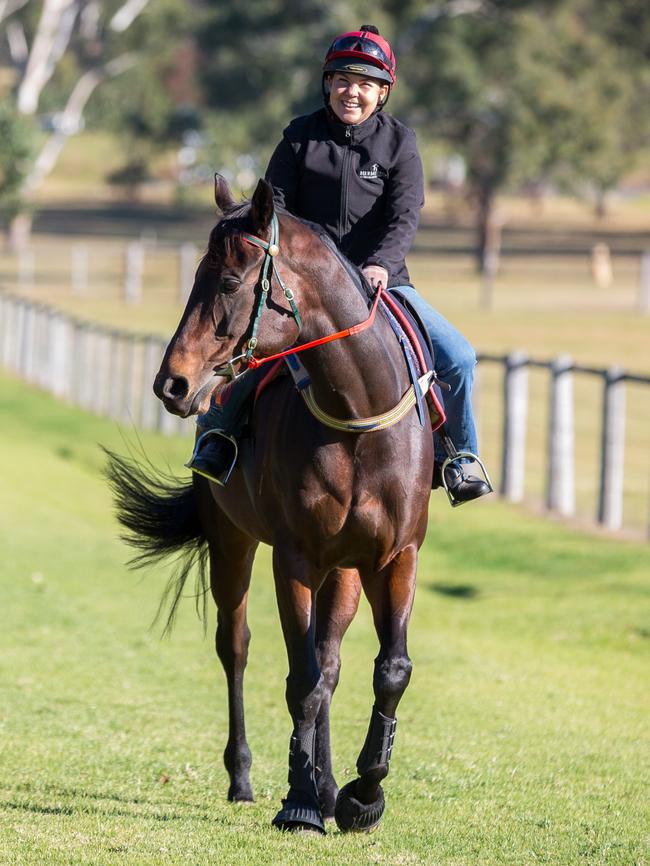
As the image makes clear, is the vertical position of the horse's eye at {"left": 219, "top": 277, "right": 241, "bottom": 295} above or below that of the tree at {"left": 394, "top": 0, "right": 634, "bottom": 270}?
below

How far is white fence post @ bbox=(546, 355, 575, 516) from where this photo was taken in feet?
54.5

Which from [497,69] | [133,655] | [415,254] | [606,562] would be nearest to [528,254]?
[415,254]

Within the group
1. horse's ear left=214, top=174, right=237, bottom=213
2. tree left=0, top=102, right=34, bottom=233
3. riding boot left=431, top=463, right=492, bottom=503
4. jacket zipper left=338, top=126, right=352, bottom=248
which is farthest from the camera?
tree left=0, top=102, right=34, bottom=233

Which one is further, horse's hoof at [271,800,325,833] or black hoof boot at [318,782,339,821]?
black hoof boot at [318,782,339,821]

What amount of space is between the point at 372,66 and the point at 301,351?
1.26 m

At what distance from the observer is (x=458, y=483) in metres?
6.68

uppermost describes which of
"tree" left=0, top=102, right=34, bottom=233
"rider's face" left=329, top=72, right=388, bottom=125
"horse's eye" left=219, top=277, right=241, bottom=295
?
"tree" left=0, top=102, right=34, bottom=233

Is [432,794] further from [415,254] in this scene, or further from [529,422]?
[415,254]

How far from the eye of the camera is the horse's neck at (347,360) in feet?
18.5

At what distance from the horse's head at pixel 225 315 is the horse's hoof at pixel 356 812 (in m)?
1.77

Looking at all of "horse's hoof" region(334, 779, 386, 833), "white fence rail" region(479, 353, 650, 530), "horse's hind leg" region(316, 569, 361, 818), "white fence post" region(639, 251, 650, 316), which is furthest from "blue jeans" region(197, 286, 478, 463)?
"white fence post" region(639, 251, 650, 316)

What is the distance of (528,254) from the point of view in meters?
59.3

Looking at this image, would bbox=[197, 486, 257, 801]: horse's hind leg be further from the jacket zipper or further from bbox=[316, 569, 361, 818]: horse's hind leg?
the jacket zipper

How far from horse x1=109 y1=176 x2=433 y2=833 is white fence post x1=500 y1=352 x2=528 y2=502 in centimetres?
1131
